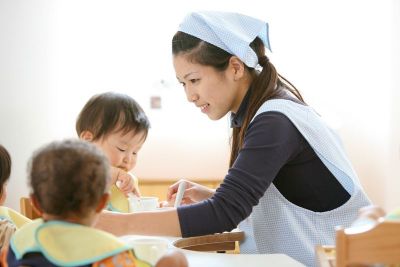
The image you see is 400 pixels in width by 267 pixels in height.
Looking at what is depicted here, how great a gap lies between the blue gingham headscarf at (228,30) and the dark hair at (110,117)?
0.46 m

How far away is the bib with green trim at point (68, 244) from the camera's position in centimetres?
92

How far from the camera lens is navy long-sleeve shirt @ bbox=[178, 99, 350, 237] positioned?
4.74 ft

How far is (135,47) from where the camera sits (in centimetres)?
391

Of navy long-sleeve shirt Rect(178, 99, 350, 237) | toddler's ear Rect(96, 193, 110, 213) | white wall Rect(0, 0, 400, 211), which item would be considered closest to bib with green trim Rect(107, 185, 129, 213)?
navy long-sleeve shirt Rect(178, 99, 350, 237)

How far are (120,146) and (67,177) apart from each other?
118 cm

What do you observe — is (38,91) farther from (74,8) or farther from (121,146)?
(121,146)

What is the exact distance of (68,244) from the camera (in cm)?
94

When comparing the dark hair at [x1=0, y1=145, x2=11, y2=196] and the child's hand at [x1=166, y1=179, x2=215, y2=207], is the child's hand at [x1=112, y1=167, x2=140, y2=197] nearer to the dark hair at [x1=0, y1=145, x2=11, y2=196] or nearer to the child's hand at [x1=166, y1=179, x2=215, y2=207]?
the child's hand at [x1=166, y1=179, x2=215, y2=207]

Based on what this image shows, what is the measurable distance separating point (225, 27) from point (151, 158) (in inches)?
91.7

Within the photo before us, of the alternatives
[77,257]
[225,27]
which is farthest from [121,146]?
[77,257]

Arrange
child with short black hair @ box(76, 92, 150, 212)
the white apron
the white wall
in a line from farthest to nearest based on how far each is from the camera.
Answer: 1. the white wall
2. child with short black hair @ box(76, 92, 150, 212)
3. the white apron

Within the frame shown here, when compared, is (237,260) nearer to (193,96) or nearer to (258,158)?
(258,158)

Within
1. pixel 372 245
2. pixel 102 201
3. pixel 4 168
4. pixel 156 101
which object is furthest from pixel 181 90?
pixel 372 245

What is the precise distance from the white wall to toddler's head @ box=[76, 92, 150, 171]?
5.57ft
